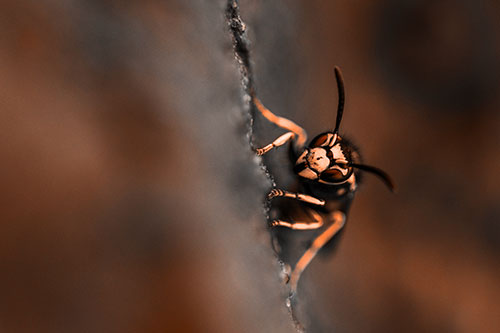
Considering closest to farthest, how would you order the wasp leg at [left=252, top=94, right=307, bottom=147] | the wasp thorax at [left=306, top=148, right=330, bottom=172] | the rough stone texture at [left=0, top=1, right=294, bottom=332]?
1. the rough stone texture at [left=0, top=1, right=294, bottom=332]
2. the wasp thorax at [left=306, top=148, right=330, bottom=172]
3. the wasp leg at [left=252, top=94, right=307, bottom=147]

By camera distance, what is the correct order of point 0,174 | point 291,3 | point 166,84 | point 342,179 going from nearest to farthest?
point 0,174, point 166,84, point 342,179, point 291,3

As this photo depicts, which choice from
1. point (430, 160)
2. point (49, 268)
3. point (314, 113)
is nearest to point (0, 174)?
point (49, 268)

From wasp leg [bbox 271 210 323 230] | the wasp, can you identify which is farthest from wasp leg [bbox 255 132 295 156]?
wasp leg [bbox 271 210 323 230]

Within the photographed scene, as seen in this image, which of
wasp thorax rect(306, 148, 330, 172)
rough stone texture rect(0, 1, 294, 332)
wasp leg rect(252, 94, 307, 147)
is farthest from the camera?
wasp leg rect(252, 94, 307, 147)

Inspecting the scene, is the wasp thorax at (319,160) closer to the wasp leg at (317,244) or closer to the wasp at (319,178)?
the wasp at (319,178)

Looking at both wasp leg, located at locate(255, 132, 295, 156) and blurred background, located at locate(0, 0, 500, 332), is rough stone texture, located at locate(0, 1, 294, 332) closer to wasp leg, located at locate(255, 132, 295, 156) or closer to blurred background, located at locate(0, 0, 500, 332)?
blurred background, located at locate(0, 0, 500, 332)

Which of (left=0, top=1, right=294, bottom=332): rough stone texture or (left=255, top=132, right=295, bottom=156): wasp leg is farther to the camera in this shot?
(left=255, top=132, right=295, bottom=156): wasp leg

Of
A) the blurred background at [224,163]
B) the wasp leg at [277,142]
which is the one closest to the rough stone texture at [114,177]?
the blurred background at [224,163]

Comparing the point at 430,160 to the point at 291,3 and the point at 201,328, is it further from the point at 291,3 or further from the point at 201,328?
the point at 201,328

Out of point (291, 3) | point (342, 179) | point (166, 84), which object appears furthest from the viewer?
point (291, 3)

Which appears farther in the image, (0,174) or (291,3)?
(291,3)
